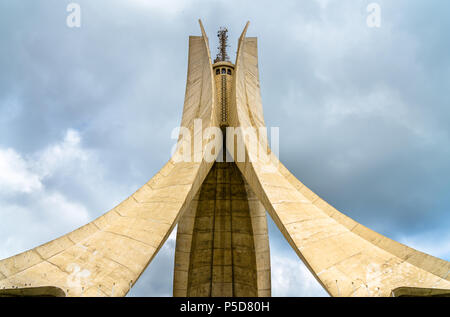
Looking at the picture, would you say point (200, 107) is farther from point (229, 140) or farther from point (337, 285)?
point (337, 285)

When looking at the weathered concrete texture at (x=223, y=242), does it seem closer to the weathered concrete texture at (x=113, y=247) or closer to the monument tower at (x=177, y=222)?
the monument tower at (x=177, y=222)

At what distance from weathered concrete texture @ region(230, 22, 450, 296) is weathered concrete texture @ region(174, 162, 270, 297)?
4.37 metres

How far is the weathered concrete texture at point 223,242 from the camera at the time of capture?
9906 mm

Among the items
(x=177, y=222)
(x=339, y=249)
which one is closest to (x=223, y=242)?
(x=177, y=222)

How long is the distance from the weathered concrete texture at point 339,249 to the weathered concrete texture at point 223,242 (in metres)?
4.37

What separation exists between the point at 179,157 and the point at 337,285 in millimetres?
4305

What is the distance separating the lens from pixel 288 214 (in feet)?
14.9

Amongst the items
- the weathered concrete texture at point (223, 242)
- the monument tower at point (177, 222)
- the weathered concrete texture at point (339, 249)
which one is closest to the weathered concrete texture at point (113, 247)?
the monument tower at point (177, 222)

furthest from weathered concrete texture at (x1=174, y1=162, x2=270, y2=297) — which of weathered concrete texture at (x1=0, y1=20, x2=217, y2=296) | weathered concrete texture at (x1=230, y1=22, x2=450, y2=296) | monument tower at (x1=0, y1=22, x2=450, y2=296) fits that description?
weathered concrete texture at (x1=0, y1=20, x2=217, y2=296)

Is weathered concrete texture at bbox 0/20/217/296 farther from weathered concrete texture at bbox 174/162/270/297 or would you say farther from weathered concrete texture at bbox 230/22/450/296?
weathered concrete texture at bbox 174/162/270/297

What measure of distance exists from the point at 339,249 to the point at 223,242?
6.72m

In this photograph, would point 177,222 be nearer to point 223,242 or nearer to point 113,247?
point 113,247
